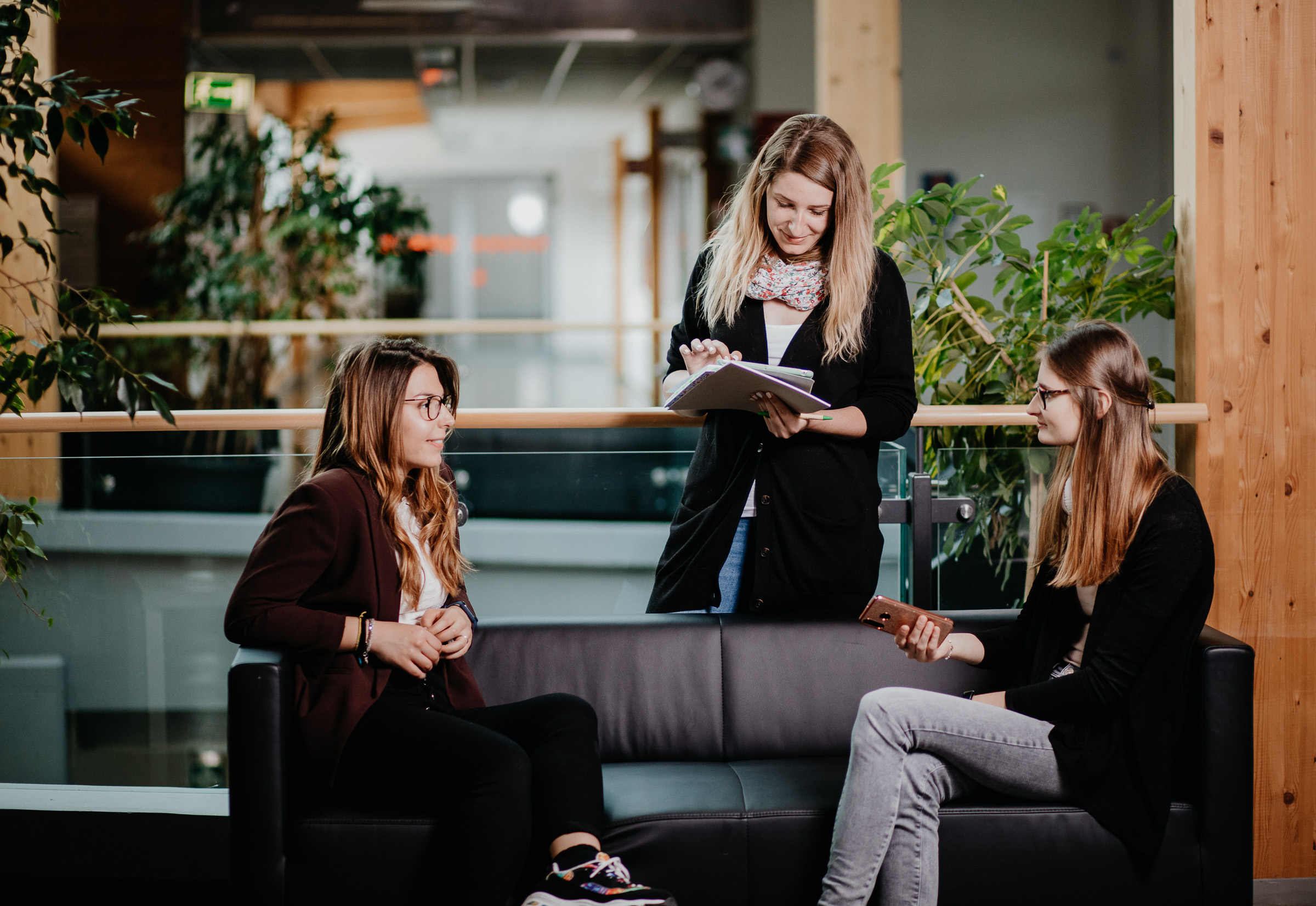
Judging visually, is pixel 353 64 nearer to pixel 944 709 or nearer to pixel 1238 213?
pixel 1238 213

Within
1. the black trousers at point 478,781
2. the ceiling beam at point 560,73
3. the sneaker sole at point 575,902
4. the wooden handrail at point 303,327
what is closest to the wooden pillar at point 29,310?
the black trousers at point 478,781

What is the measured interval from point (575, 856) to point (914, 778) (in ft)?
1.77

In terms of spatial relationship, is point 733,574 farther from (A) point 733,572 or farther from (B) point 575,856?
(B) point 575,856

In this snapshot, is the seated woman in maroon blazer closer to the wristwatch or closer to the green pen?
the wristwatch

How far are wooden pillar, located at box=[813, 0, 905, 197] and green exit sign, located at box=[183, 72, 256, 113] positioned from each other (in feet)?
11.4

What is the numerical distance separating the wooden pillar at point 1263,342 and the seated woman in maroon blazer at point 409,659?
153cm

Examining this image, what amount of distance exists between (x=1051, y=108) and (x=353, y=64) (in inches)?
199

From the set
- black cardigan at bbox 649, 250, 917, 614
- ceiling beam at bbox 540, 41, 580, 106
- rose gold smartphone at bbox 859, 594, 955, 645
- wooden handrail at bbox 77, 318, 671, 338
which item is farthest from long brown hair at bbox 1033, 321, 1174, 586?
ceiling beam at bbox 540, 41, 580, 106

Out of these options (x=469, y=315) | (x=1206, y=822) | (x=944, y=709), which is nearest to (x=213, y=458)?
(x=944, y=709)

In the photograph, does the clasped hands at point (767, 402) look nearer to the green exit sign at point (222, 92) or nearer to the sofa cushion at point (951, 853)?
the sofa cushion at point (951, 853)

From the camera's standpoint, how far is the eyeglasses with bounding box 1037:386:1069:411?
6.31ft

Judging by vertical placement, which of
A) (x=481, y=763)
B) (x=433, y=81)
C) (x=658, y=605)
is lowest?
(x=481, y=763)

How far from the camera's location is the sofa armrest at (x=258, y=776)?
181 cm

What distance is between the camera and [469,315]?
1320 centimetres
